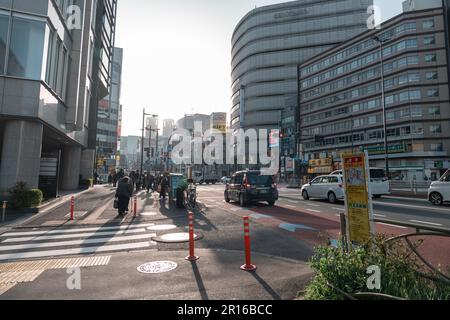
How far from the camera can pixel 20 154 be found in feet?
44.0

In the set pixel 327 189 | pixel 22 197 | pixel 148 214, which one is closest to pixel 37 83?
pixel 22 197

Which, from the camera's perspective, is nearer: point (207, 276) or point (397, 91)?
point (207, 276)

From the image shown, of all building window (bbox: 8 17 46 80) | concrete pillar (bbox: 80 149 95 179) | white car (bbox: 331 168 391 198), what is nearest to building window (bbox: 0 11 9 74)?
building window (bbox: 8 17 46 80)

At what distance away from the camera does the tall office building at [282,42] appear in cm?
7862

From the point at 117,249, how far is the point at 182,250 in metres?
1.79

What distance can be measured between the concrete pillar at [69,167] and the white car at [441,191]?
2790 cm

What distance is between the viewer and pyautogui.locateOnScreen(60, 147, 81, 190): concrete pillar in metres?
25.7

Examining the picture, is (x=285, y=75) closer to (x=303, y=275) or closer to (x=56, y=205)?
(x=56, y=205)

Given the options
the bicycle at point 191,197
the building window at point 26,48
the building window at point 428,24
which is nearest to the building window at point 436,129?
the building window at point 428,24

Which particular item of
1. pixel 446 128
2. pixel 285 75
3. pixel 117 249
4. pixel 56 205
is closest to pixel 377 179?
pixel 117 249

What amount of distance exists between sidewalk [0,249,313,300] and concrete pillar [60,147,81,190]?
23.1 metres

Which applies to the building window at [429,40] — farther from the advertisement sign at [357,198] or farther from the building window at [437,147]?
the advertisement sign at [357,198]

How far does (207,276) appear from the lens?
5055 millimetres
